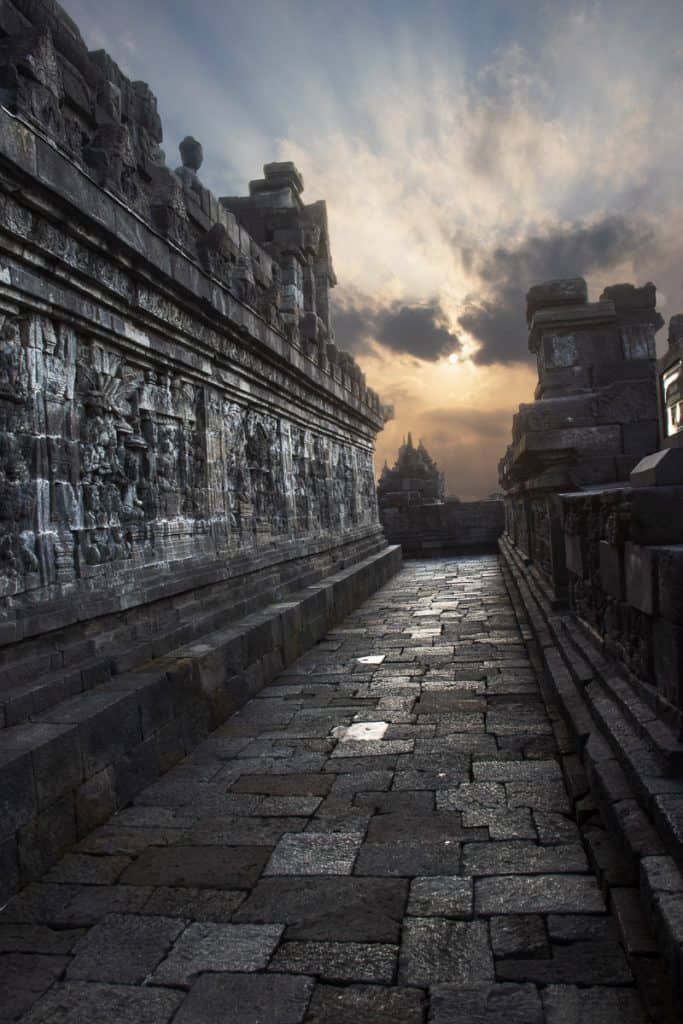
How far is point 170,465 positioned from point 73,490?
146 centimetres

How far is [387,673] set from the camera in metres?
6.40

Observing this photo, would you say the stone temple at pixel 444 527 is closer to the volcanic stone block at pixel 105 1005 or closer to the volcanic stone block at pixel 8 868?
the volcanic stone block at pixel 8 868

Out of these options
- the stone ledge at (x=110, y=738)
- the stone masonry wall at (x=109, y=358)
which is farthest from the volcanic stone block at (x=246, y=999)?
the stone masonry wall at (x=109, y=358)

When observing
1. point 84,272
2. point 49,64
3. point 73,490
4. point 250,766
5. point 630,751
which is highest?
point 49,64

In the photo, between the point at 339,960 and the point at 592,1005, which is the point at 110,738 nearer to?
the point at 339,960

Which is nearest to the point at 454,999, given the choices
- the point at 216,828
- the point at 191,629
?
the point at 216,828

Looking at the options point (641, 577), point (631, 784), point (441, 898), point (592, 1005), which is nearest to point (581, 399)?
point (641, 577)

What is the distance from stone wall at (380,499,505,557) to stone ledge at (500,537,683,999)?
50.9 feet

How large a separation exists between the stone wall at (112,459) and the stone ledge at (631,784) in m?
2.38

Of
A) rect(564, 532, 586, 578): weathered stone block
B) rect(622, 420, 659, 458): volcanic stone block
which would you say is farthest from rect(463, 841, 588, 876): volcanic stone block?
rect(622, 420, 659, 458): volcanic stone block

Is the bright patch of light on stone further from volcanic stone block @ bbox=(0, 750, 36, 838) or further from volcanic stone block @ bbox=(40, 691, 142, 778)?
volcanic stone block @ bbox=(0, 750, 36, 838)

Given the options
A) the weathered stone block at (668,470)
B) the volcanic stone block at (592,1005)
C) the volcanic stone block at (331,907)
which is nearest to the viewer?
the volcanic stone block at (592,1005)

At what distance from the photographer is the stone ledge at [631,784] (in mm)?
2193

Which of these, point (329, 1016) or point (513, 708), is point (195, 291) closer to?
point (513, 708)
